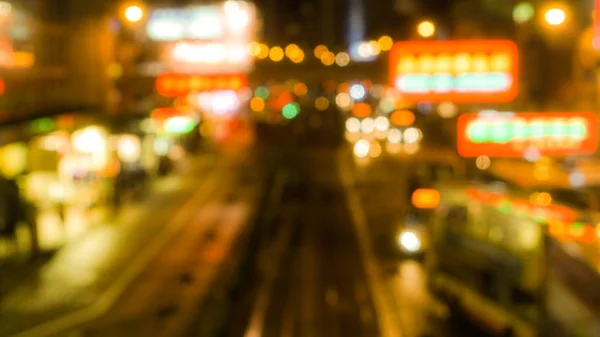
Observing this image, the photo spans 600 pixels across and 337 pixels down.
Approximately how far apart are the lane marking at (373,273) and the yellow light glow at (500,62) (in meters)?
5.70

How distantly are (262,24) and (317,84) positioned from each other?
589 cm

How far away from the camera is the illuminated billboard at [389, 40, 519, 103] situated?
1705 cm

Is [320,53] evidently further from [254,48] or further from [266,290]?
[266,290]

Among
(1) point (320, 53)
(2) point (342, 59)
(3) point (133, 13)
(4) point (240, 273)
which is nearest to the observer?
(3) point (133, 13)

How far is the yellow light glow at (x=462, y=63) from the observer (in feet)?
56.2

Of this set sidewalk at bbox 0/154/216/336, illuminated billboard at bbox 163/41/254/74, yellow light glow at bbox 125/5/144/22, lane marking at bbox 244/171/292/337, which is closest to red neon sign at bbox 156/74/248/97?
illuminated billboard at bbox 163/41/254/74

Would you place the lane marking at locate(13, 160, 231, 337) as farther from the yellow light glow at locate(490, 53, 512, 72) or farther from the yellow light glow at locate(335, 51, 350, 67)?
the yellow light glow at locate(335, 51, 350, 67)

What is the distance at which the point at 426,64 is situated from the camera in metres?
17.6

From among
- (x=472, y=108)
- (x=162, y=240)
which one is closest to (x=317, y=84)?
(x=162, y=240)

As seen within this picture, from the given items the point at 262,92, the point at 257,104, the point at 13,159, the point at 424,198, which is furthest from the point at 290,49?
the point at 13,159

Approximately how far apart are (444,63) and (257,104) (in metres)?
40.2

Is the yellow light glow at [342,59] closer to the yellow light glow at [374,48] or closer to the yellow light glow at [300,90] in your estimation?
the yellow light glow at [374,48]

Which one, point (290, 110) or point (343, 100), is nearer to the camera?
point (343, 100)

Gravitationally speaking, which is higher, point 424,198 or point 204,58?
point 204,58
